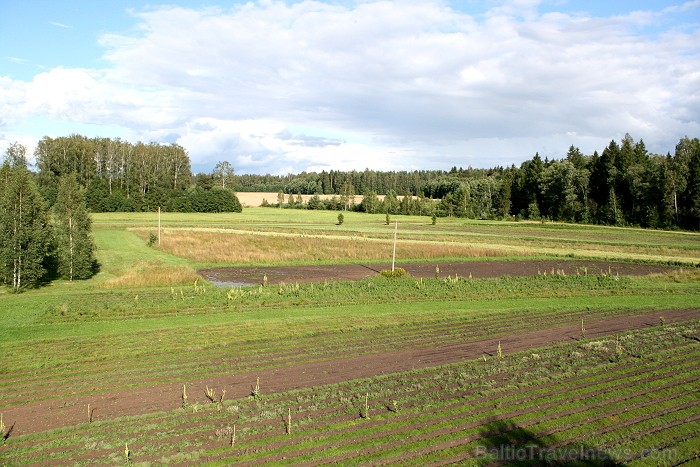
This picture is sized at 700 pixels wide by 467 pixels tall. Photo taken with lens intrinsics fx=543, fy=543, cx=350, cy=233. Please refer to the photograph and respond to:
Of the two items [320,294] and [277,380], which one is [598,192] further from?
[277,380]

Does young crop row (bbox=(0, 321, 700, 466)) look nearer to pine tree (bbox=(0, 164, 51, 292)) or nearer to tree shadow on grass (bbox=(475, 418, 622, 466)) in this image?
tree shadow on grass (bbox=(475, 418, 622, 466))

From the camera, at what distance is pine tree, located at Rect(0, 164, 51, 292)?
34531mm

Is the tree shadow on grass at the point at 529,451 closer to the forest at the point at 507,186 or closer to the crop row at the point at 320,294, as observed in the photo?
the crop row at the point at 320,294

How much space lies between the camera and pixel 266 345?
21.8 meters

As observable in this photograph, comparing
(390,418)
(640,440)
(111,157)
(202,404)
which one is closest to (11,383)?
(202,404)

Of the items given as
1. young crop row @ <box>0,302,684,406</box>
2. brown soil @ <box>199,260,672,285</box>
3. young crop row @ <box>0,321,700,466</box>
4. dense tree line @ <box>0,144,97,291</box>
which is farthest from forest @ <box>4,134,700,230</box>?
young crop row @ <box>0,321,700,466</box>

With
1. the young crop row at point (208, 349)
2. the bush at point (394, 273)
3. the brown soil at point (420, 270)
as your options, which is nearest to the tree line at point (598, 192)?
the brown soil at point (420, 270)

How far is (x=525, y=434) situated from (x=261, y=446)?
6458mm

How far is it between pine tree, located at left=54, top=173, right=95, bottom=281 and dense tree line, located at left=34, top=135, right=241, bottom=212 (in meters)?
74.3

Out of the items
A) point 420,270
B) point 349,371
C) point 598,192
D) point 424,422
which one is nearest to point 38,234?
point 349,371

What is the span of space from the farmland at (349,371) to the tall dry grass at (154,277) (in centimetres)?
26

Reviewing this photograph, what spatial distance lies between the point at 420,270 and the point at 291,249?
16.5 meters

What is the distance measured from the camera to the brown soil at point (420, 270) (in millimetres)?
41128

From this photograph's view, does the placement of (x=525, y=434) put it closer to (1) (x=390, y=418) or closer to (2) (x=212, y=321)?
(1) (x=390, y=418)
